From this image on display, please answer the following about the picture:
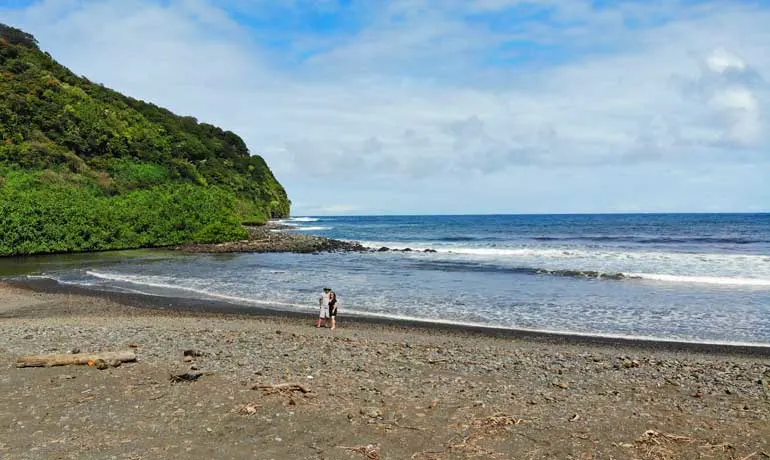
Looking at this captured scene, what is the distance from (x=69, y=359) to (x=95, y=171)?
5000 cm

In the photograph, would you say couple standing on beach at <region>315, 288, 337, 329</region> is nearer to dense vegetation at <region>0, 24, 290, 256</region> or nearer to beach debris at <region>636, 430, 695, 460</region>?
beach debris at <region>636, 430, 695, 460</region>

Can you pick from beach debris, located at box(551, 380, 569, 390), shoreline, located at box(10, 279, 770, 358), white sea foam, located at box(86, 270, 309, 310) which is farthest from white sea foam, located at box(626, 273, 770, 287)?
beach debris, located at box(551, 380, 569, 390)

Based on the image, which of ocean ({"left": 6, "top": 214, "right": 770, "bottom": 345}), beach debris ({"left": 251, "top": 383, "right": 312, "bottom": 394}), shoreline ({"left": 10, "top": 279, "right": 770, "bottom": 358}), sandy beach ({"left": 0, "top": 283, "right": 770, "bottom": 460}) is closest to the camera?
sandy beach ({"left": 0, "top": 283, "right": 770, "bottom": 460})

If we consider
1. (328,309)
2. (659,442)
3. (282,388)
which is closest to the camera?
(659,442)

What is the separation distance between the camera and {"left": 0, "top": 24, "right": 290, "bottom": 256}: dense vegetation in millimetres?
39562

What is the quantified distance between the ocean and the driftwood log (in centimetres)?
702

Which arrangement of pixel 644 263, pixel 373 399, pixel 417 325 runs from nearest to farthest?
pixel 373 399, pixel 417 325, pixel 644 263

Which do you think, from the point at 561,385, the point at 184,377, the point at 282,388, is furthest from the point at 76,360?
the point at 561,385

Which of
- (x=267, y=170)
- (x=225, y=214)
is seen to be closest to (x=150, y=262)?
(x=225, y=214)

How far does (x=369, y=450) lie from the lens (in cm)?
630

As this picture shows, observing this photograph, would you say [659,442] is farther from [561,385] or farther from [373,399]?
[373,399]

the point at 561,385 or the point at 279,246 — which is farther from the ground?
the point at 279,246

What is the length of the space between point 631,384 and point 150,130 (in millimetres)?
70195

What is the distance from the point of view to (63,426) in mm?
6875
